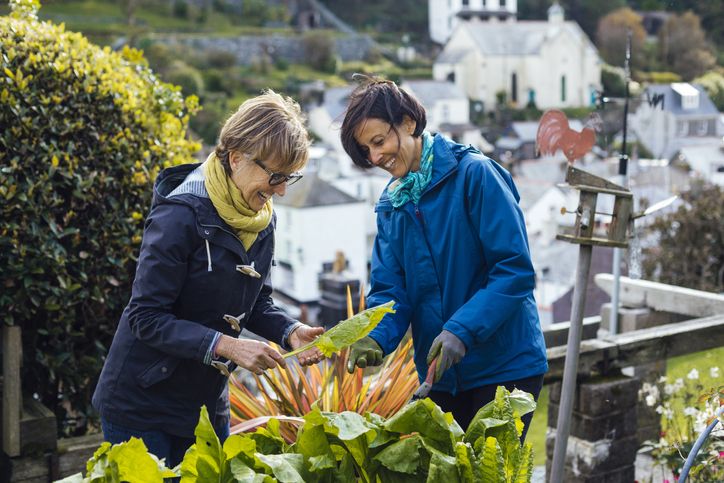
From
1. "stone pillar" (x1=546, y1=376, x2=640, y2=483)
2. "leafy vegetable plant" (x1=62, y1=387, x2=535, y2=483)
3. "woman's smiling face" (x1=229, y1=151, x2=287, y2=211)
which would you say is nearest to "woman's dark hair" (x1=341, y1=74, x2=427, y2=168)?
"woman's smiling face" (x1=229, y1=151, x2=287, y2=211)

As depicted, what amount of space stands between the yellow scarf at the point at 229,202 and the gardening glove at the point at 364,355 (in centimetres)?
37

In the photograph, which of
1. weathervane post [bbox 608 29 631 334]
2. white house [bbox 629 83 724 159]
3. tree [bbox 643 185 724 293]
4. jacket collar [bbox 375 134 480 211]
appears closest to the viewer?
jacket collar [bbox 375 134 480 211]

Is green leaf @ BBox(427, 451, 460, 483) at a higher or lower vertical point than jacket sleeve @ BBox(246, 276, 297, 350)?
higher

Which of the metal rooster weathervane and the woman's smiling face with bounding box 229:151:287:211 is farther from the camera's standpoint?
the metal rooster weathervane

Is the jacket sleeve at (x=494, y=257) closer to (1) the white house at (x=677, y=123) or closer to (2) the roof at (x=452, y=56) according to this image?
(1) the white house at (x=677, y=123)

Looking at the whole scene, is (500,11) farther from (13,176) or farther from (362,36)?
(13,176)

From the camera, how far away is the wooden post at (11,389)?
10.1 feet

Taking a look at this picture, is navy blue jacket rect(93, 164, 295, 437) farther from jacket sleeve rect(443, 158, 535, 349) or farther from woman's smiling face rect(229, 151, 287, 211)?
jacket sleeve rect(443, 158, 535, 349)

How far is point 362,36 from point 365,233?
111 ft

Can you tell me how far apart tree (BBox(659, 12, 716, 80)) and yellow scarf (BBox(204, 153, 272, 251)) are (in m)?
18.0

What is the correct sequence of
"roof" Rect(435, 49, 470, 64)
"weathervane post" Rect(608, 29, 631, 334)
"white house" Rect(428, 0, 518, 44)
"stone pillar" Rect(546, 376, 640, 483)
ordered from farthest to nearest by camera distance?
"white house" Rect(428, 0, 518, 44), "roof" Rect(435, 49, 470, 64), "weathervane post" Rect(608, 29, 631, 334), "stone pillar" Rect(546, 376, 640, 483)

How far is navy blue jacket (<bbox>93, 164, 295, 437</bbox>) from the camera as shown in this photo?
2.14m

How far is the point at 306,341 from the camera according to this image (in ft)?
7.73

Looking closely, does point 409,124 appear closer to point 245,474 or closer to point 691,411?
point 245,474
